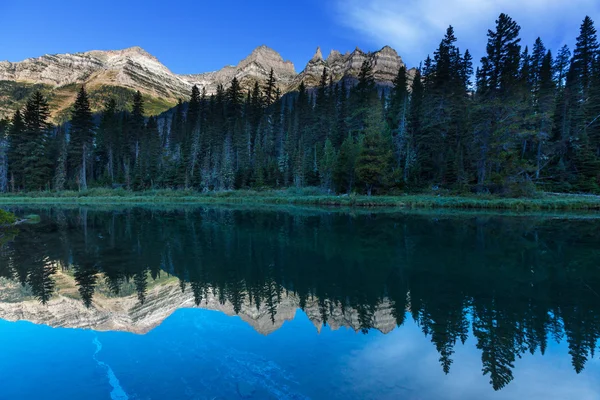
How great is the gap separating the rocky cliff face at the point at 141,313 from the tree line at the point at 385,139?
3760cm

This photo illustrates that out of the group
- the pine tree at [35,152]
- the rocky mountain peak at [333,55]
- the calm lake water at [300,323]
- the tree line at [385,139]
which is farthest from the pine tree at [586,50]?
the rocky mountain peak at [333,55]

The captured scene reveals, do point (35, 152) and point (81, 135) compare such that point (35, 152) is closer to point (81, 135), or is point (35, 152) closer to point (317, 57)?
point (81, 135)

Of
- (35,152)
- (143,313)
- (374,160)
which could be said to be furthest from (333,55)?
(143,313)

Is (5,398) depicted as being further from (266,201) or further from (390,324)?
(266,201)

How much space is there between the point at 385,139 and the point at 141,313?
42775 mm

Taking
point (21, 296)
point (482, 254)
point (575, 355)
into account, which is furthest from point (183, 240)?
point (575, 355)

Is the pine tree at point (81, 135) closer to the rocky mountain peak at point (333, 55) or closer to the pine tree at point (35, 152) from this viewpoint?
the pine tree at point (35, 152)

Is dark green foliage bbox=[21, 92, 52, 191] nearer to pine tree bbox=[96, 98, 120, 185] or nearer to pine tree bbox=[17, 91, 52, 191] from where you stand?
pine tree bbox=[17, 91, 52, 191]

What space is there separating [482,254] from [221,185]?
51.1 metres

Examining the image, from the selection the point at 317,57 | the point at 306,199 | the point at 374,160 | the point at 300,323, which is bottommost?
the point at 300,323

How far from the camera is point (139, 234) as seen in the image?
20.9 meters

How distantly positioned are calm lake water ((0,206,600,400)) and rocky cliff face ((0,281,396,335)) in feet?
0.16

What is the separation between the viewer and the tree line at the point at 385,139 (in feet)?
145

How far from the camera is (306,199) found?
159ft
